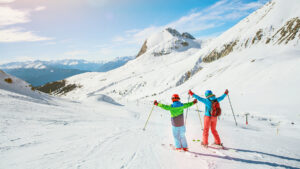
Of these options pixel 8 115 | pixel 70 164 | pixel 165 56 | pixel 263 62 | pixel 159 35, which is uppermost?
pixel 159 35

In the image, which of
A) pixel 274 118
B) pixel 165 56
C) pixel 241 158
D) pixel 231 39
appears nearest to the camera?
pixel 241 158

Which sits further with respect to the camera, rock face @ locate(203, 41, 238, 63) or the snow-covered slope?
rock face @ locate(203, 41, 238, 63)

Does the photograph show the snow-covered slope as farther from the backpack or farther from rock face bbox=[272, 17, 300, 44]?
the backpack

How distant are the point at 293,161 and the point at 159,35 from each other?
153426 mm

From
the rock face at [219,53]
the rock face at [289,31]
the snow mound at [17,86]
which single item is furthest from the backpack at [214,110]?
the rock face at [219,53]

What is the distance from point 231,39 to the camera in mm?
54031

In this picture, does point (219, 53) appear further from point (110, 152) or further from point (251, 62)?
point (110, 152)

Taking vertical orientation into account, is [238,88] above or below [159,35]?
below

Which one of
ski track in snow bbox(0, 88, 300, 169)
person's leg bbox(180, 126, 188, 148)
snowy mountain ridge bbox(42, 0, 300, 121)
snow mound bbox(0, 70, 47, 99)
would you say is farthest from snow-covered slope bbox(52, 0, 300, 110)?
person's leg bbox(180, 126, 188, 148)

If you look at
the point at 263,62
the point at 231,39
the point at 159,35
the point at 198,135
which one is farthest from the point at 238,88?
the point at 159,35

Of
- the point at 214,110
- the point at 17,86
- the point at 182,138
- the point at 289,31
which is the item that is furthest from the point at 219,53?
the point at 17,86

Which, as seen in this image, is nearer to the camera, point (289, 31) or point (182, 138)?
point (182, 138)

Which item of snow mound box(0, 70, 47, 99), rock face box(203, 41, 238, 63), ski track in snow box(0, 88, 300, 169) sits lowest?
ski track in snow box(0, 88, 300, 169)

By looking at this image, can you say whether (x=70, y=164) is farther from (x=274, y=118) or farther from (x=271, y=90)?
(x=271, y=90)
